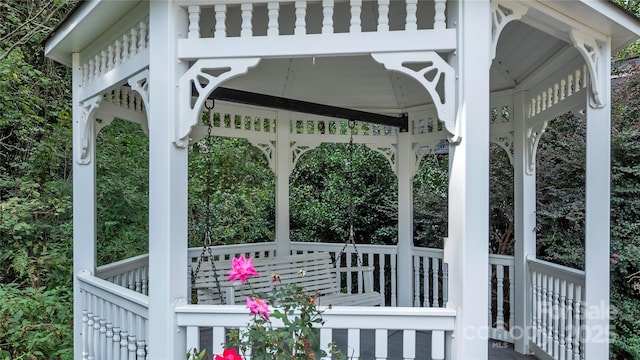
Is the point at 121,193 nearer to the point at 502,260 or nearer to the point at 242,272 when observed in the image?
the point at 242,272

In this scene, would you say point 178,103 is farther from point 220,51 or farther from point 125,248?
point 125,248

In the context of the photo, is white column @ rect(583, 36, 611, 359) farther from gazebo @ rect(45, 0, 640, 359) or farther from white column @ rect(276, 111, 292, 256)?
white column @ rect(276, 111, 292, 256)

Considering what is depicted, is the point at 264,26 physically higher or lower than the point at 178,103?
higher

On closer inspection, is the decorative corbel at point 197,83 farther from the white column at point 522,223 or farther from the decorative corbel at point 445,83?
the white column at point 522,223

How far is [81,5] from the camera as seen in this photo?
2.46 metres

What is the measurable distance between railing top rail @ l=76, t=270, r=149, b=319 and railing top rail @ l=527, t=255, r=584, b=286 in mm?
2868

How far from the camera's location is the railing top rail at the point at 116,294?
2.30 m

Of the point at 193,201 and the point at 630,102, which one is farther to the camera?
the point at 193,201

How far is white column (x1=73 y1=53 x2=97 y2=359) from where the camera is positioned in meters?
3.13

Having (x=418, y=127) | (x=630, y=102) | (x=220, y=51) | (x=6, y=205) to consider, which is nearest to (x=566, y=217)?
(x=630, y=102)

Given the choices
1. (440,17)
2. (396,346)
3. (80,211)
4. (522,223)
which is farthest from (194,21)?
(522,223)

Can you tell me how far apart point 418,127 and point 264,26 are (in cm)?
232

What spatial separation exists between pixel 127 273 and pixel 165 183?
1872 millimetres

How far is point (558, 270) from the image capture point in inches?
122
